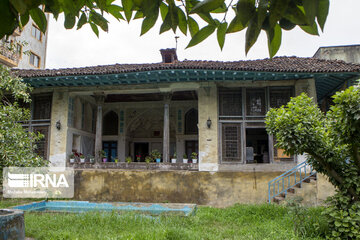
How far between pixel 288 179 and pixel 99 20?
1043cm

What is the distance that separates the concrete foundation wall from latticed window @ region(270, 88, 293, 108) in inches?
108

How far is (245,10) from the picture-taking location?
3.89 ft

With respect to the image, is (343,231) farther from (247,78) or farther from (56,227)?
(247,78)

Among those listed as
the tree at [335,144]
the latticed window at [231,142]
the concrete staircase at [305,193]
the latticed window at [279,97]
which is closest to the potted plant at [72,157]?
the latticed window at [231,142]

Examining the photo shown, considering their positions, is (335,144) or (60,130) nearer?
(335,144)

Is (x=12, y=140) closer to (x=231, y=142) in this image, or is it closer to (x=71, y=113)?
(x=71, y=113)

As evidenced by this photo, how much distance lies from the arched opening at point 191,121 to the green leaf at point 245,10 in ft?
51.5

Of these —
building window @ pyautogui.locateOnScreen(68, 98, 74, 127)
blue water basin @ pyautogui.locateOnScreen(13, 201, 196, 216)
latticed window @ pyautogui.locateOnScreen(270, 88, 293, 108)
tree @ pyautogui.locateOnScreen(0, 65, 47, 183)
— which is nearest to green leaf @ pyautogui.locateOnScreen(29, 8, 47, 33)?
tree @ pyautogui.locateOnScreen(0, 65, 47, 183)

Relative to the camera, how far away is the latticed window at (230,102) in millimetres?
12166

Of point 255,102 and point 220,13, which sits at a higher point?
point 255,102

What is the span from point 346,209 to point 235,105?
6508mm

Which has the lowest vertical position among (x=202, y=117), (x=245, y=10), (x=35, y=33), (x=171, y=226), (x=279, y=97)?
(x=171, y=226)

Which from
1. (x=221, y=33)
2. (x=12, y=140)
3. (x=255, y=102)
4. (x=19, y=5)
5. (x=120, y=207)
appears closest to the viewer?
(x=19, y=5)

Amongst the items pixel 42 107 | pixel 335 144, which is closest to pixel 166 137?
pixel 42 107
